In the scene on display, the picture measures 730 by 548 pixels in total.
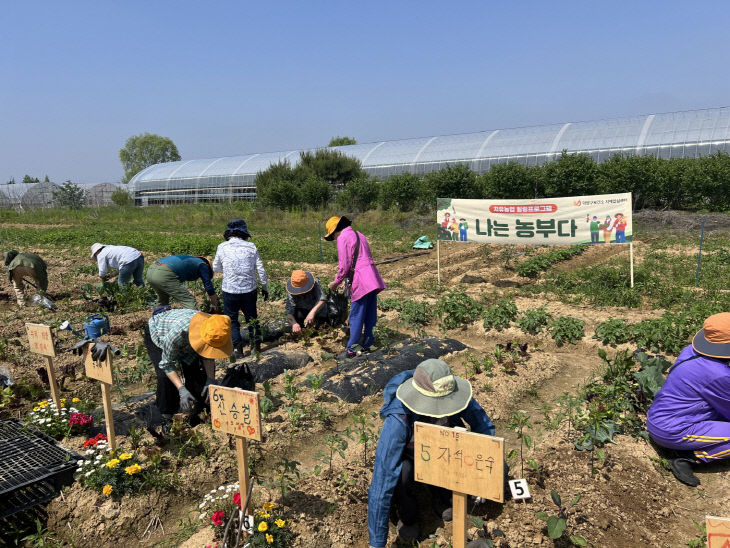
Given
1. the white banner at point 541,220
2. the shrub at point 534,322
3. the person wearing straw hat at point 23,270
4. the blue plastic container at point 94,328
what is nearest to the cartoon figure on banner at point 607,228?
the white banner at point 541,220

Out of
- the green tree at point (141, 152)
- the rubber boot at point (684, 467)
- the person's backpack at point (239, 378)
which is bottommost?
the rubber boot at point (684, 467)

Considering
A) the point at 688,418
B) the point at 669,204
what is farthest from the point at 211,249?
the point at 669,204

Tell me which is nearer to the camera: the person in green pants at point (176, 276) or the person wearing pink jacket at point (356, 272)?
the person wearing pink jacket at point (356, 272)

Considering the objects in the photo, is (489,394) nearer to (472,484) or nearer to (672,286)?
(472,484)

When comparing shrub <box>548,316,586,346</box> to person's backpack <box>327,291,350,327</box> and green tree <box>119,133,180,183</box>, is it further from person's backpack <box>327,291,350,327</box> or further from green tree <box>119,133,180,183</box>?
green tree <box>119,133,180,183</box>

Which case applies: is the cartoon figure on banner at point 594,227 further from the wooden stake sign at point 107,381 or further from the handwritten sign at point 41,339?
the handwritten sign at point 41,339

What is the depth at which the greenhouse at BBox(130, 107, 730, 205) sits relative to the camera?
20938mm

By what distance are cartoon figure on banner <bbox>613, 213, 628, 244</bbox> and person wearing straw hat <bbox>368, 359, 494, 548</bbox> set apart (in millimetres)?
6638

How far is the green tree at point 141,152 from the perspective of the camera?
2552 inches

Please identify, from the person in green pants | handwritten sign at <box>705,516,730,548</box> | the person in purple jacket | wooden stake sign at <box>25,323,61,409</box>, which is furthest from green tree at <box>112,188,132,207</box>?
handwritten sign at <box>705,516,730,548</box>

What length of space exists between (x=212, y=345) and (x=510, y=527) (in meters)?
2.07

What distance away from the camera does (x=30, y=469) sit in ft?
10.3

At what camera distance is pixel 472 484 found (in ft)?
6.43

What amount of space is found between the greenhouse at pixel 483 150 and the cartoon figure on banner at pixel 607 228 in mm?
16020
